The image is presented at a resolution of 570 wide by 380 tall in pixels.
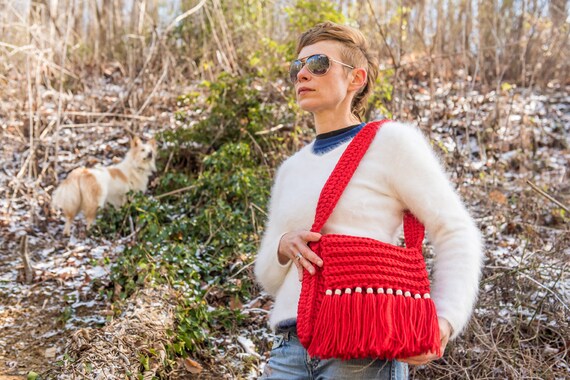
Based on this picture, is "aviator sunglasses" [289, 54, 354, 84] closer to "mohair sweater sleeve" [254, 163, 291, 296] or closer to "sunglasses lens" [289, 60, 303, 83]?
"sunglasses lens" [289, 60, 303, 83]

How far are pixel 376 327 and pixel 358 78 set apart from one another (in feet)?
2.59

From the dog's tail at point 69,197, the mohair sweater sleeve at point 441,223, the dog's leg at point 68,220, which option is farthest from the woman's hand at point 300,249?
the dog's leg at point 68,220

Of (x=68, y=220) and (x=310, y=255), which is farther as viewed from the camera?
(x=68, y=220)

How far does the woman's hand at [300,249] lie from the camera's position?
153 cm

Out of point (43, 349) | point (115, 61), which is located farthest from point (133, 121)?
point (43, 349)

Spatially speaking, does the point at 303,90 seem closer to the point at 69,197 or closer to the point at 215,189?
the point at 215,189

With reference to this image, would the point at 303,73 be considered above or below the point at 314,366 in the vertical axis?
above

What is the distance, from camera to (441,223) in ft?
5.07

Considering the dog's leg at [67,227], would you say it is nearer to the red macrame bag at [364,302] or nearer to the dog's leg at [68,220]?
the dog's leg at [68,220]

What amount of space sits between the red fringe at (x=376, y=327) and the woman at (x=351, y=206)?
5cm

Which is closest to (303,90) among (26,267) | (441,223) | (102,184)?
(441,223)

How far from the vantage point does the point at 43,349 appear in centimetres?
384

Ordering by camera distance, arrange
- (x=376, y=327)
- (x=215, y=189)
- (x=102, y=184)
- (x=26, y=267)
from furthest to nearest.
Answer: (x=102, y=184) < (x=215, y=189) < (x=26, y=267) < (x=376, y=327)

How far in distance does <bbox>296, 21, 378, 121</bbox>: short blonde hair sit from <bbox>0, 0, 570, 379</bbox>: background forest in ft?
5.99
